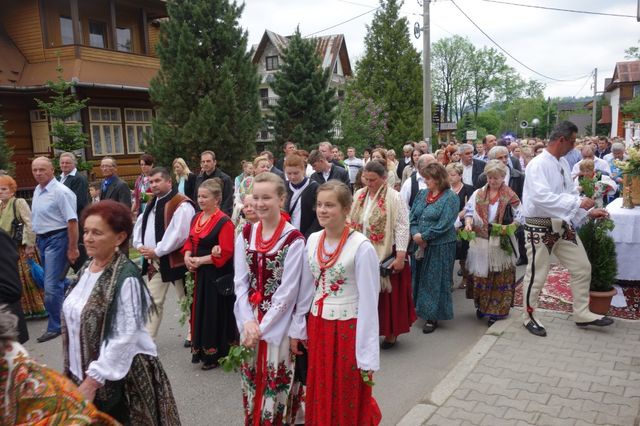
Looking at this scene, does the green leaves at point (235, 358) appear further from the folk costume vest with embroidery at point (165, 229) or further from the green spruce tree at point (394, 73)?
the green spruce tree at point (394, 73)

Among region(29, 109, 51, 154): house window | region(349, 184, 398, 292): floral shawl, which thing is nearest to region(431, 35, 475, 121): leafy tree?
region(29, 109, 51, 154): house window

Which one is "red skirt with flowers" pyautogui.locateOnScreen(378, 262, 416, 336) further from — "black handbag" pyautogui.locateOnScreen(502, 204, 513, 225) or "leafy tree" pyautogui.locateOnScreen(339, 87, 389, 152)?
"leafy tree" pyautogui.locateOnScreen(339, 87, 389, 152)

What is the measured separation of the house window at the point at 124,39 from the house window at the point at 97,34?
61 centimetres

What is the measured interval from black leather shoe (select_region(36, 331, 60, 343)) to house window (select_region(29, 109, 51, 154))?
16.4 m

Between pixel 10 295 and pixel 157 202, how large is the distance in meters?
2.83

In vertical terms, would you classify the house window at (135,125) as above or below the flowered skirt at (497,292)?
above

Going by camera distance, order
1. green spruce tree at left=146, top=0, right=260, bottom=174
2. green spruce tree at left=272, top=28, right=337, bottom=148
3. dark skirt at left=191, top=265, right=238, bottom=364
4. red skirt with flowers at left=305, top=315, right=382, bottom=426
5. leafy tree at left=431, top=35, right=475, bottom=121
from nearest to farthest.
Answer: red skirt with flowers at left=305, top=315, right=382, bottom=426 < dark skirt at left=191, top=265, right=238, bottom=364 < green spruce tree at left=146, top=0, right=260, bottom=174 < green spruce tree at left=272, top=28, right=337, bottom=148 < leafy tree at left=431, top=35, right=475, bottom=121

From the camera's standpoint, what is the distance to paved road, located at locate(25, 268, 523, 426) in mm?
4160

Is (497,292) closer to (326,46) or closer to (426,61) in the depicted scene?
(426,61)

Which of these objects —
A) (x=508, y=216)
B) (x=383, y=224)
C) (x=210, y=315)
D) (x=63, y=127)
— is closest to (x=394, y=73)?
(x=63, y=127)

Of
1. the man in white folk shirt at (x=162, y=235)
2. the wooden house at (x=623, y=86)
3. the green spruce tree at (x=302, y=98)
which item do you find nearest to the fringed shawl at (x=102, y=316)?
the man in white folk shirt at (x=162, y=235)

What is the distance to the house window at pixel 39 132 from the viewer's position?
20078mm

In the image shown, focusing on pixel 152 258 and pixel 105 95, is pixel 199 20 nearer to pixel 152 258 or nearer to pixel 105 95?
pixel 105 95

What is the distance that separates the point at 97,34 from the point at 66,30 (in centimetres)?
128
